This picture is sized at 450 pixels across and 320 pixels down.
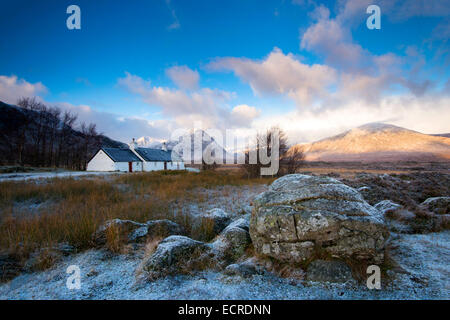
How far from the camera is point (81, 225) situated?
15.9 feet

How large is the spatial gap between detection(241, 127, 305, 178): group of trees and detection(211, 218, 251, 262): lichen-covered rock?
1478 cm

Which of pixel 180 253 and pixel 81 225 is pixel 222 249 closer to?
pixel 180 253

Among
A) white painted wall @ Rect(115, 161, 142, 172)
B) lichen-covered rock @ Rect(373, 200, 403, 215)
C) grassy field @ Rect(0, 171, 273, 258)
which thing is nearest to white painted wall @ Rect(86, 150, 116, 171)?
white painted wall @ Rect(115, 161, 142, 172)

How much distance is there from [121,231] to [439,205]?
1103 cm

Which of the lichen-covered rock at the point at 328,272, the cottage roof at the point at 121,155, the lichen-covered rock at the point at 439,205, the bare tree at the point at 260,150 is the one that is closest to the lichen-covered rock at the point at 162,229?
the lichen-covered rock at the point at 328,272

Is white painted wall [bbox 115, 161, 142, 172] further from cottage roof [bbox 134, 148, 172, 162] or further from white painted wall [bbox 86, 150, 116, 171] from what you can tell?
cottage roof [bbox 134, 148, 172, 162]

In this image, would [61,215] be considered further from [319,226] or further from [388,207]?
[388,207]

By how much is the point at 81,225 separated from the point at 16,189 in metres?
8.78

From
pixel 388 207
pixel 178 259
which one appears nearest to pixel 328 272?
pixel 178 259

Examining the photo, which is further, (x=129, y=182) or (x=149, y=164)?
(x=149, y=164)
